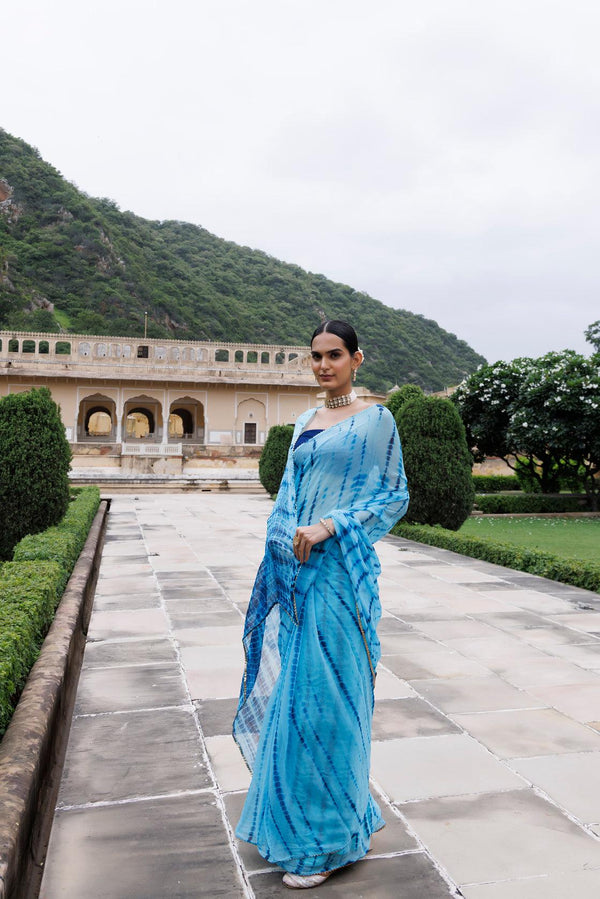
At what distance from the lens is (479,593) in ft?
18.4

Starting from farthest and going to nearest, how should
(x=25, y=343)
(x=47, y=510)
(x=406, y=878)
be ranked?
(x=25, y=343) < (x=47, y=510) < (x=406, y=878)

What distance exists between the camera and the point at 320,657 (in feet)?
5.98

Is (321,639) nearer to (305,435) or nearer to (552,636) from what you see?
(305,435)

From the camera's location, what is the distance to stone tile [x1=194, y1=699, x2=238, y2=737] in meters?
2.83

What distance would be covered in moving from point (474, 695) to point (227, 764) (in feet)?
4.13

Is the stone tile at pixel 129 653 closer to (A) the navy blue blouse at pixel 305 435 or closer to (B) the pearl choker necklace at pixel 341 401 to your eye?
(A) the navy blue blouse at pixel 305 435

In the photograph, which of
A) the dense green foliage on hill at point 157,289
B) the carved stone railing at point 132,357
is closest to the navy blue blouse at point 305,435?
the carved stone railing at point 132,357

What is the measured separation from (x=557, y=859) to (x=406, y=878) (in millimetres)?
424

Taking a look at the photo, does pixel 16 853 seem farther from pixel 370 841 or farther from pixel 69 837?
pixel 370 841

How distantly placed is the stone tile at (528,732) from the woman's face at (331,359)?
5.06ft

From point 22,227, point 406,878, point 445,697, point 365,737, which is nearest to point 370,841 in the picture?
point 406,878

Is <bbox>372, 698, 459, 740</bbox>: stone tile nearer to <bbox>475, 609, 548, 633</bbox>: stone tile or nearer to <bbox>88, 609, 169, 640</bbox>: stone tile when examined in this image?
<bbox>475, 609, 548, 633</bbox>: stone tile

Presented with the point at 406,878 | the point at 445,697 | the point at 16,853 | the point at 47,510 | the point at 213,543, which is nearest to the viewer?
the point at 16,853

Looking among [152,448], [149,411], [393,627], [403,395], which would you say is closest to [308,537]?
[393,627]
